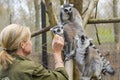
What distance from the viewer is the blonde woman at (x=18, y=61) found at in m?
1.44

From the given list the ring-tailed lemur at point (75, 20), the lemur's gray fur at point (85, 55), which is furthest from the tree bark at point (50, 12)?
the lemur's gray fur at point (85, 55)

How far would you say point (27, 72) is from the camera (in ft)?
4.72

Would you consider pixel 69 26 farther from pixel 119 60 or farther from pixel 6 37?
pixel 119 60

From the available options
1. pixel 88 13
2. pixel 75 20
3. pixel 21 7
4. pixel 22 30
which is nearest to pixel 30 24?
pixel 21 7

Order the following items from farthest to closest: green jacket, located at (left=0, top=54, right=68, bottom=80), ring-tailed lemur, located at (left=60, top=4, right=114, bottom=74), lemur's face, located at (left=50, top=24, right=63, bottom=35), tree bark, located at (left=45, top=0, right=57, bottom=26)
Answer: tree bark, located at (left=45, top=0, right=57, bottom=26)
ring-tailed lemur, located at (left=60, top=4, right=114, bottom=74)
lemur's face, located at (left=50, top=24, right=63, bottom=35)
green jacket, located at (left=0, top=54, right=68, bottom=80)

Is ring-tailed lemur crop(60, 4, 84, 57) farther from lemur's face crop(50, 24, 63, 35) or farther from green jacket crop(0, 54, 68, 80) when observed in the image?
green jacket crop(0, 54, 68, 80)

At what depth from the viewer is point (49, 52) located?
400 cm

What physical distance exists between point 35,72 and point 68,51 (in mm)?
512

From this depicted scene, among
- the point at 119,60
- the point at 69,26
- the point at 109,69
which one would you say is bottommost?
the point at 119,60

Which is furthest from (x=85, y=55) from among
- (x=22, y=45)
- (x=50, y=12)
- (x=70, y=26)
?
(x=50, y=12)

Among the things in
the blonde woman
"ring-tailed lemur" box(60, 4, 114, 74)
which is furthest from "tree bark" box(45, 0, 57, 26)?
the blonde woman

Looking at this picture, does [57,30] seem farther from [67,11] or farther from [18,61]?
[18,61]

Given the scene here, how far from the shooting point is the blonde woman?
4.74 ft

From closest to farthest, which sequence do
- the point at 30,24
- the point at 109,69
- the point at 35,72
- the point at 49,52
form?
the point at 35,72 < the point at 109,69 < the point at 49,52 < the point at 30,24
